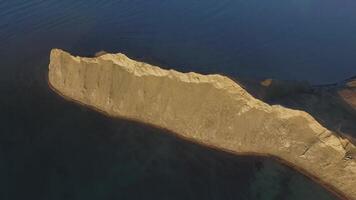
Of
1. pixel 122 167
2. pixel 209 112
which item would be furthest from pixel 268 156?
pixel 122 167

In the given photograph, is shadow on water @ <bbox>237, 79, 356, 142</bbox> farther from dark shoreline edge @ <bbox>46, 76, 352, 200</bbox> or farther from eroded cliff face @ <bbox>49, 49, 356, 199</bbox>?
dark shoreline edge @ <bbox>46, 76, 352, 200</bbox>

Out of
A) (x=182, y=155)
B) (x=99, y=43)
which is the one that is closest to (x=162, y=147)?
(x=182, y=155)

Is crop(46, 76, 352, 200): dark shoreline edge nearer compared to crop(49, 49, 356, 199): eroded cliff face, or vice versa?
crop(46, 76, 352, 200): dark shoreline edge

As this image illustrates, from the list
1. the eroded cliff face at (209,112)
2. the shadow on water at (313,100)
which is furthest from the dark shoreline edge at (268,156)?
the shadow on water at (313,100)

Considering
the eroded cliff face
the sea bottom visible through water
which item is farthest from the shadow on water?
the sea bottom visible through water

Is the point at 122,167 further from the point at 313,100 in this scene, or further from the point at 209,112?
the point at 313,100

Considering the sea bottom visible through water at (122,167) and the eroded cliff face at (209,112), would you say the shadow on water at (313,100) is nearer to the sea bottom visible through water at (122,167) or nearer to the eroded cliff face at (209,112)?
the eroded cliff face at (209,112)
